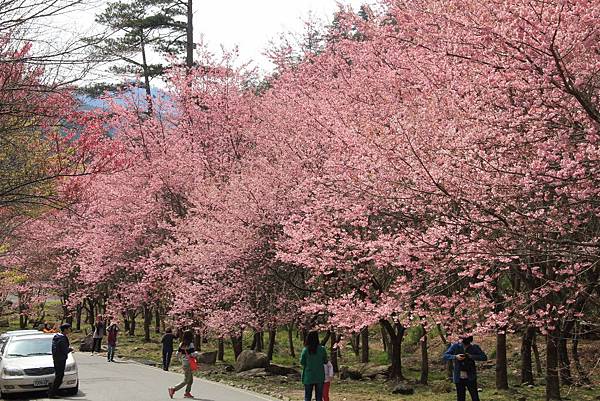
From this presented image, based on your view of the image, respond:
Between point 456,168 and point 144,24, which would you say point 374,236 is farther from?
point 144,24

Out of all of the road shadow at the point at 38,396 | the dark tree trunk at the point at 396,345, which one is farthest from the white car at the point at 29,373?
the dark tree trunk at the point at 396,345

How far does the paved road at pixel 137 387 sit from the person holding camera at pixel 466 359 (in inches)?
182

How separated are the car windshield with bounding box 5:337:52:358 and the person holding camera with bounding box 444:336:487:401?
34.1ft

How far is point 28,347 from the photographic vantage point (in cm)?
1753

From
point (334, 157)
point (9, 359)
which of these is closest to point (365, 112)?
point (334, 157)

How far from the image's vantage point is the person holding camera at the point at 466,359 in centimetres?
1229

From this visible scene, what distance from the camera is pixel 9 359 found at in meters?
16.6

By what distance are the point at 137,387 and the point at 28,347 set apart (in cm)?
298

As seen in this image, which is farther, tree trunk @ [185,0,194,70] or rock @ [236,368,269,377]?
tree trunk @ [185,0,194,70]

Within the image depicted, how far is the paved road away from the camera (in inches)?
603

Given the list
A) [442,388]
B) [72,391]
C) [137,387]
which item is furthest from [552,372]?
[72,391]

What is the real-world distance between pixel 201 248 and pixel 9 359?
7897 mm

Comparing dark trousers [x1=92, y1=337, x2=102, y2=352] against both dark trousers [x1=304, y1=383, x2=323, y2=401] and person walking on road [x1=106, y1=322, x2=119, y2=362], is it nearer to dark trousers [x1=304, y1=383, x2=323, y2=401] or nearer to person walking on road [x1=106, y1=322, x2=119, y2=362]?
person walking on road [x1=106, y1=322, x2=119, y2=362]

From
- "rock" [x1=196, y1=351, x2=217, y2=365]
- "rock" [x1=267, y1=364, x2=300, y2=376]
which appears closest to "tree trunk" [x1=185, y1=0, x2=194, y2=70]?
"rock" [x1=196, y1=351, x2=217, y2=365]
